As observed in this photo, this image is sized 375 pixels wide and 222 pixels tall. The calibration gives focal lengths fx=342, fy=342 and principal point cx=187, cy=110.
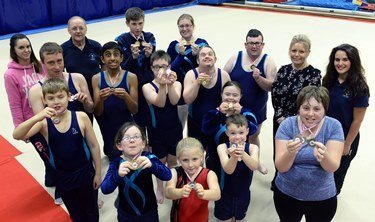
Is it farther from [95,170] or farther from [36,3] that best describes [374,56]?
[36,3]

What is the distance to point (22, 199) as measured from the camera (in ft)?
12.2

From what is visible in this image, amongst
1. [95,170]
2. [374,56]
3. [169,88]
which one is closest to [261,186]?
[169,88]

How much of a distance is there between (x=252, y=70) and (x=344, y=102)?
3.11ft

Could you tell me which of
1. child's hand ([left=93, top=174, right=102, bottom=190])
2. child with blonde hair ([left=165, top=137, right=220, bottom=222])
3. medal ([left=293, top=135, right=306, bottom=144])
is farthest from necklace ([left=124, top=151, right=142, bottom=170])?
medal ([left=293, top=135, right=306, bottom=144])

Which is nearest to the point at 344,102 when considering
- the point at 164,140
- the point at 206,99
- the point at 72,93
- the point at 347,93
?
the point at 347,93

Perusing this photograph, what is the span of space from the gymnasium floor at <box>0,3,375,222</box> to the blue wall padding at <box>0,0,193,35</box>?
752 millimetres

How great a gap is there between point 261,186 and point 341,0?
11.8 meters

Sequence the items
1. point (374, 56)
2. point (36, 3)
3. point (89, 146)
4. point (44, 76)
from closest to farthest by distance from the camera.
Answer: point (89, 146), point (44, 76), point (374, 56), point (36, 3)

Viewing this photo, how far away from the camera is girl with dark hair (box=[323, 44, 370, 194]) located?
2873mm

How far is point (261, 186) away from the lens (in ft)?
12.6

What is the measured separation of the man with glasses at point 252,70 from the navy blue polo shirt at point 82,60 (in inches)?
59.5

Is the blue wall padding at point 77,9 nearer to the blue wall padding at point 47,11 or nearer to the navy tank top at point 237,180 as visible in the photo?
the blue wall padding at point 47,11

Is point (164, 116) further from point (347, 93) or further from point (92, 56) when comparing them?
point (347, 93)

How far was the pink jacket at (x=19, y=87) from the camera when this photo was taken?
342 cm
